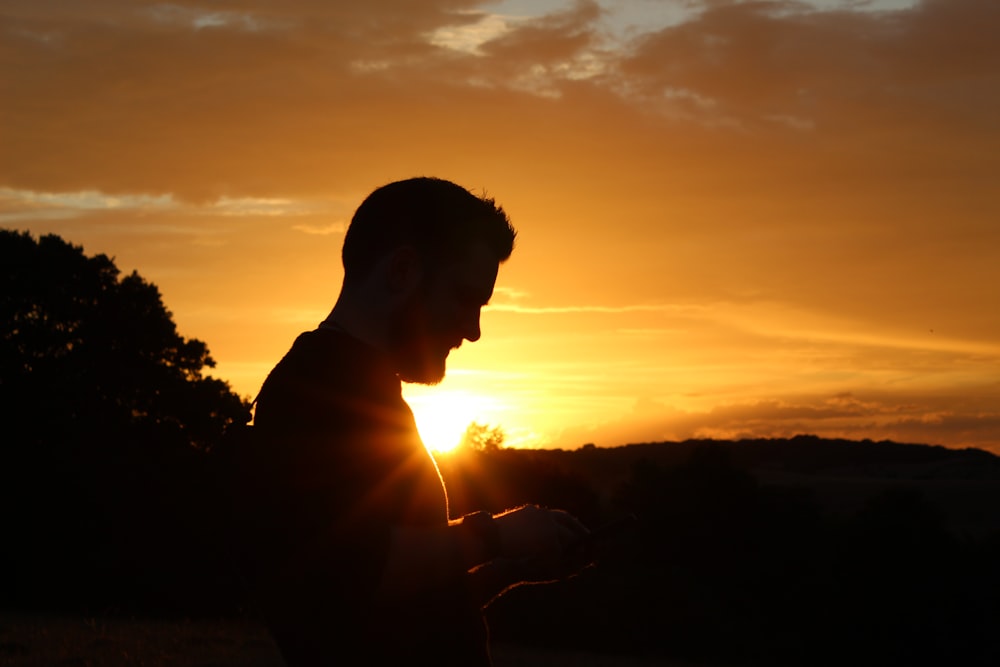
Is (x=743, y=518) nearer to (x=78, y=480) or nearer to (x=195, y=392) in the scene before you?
(x=195, y=392)

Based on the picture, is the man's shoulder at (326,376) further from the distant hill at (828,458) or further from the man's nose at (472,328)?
the distant hill at (828,458)

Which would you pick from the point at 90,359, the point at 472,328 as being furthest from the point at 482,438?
the point at 472,328

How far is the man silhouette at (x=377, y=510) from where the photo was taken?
9.00ft

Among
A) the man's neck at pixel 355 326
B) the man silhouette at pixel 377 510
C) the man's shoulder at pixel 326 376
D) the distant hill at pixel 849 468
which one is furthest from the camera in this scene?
the distant hill at pixel 849 468

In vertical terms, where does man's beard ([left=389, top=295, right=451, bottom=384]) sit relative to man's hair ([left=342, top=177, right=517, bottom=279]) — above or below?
below

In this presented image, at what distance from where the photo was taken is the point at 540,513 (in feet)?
9.44

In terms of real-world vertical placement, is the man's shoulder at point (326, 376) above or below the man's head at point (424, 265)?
below

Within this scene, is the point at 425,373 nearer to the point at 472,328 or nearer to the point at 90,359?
the point at 472,328

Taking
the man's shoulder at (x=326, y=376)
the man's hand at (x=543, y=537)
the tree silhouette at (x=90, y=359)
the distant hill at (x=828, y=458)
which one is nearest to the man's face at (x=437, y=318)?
the man's shoulder at (x=326, y=376)

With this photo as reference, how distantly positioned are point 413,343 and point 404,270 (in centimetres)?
19

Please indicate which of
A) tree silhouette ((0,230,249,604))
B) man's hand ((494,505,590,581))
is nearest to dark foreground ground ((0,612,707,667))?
tree silhouette ((0,230,249,604))

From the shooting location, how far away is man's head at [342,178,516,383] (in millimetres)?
3064

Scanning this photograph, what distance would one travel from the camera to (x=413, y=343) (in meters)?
3.07

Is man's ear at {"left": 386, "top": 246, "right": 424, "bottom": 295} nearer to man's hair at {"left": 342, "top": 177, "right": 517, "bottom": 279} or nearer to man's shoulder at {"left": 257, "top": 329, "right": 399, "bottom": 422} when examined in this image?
man's hair at {"left": 342, "top": 177, "right": 517, "bottom": 279}
